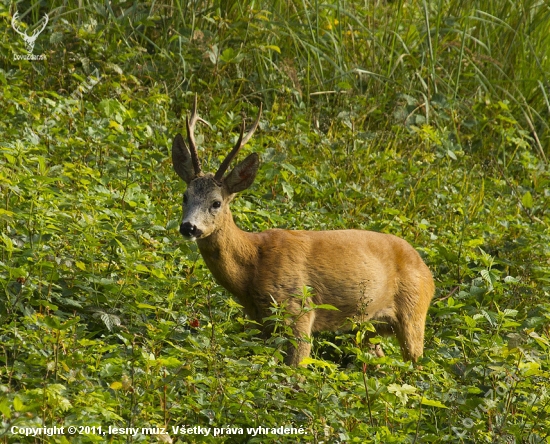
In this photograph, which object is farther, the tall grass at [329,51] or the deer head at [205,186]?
the tall grass at [329,51]

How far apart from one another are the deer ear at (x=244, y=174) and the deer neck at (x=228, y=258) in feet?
0.83

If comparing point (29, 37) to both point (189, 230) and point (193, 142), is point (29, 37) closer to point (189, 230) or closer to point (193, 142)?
point (193, 142)

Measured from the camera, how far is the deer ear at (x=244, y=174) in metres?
5.78

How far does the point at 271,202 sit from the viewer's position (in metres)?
7.12

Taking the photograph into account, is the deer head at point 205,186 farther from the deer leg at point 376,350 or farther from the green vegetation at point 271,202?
the deer leg at point 376,350

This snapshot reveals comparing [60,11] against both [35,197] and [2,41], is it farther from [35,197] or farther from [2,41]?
[35,197]

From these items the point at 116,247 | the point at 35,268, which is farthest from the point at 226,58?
the point at 35,268

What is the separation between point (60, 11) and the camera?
886 centimetres

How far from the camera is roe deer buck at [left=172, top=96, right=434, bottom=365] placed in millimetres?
5535

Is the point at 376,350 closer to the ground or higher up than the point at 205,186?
closer to the ground

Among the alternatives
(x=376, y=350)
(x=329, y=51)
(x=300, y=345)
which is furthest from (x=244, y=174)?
(x=329, y=51)

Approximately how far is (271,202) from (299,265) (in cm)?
147

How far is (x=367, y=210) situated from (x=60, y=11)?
11.3 ft

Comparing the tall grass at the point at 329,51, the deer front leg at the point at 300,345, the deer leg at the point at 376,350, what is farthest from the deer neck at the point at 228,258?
the tall grass at the point at 329,51
